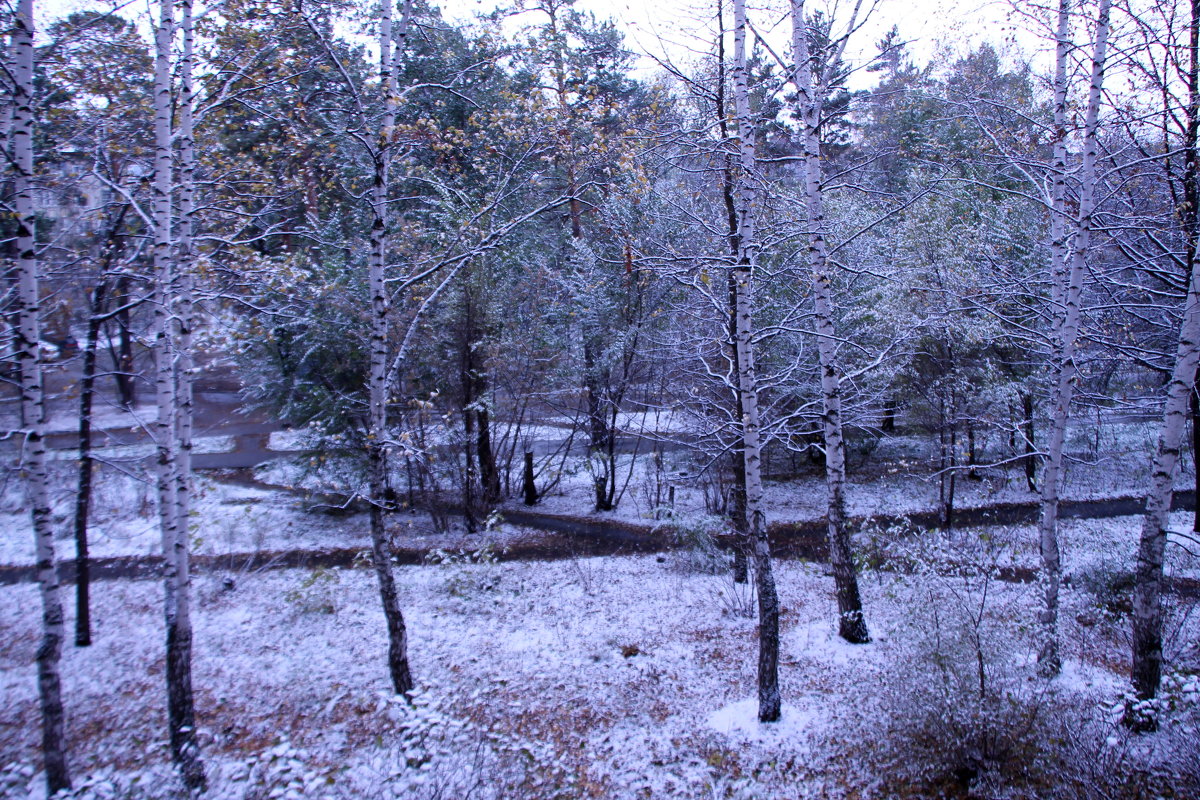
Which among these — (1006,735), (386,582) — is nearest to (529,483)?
(386,582)

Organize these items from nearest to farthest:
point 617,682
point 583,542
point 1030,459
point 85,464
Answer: point 617,682, point 85,464, point 583,542, point 1030,459

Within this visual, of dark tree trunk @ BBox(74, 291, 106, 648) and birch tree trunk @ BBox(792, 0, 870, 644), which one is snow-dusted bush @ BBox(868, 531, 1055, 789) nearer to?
birch tree trunk @ BBox(792, 0, 870, 644)

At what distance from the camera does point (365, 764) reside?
241 inches

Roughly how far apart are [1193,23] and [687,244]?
28.1 ft

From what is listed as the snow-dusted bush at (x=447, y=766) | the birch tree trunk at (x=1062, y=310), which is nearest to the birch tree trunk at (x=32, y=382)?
the snow-dusted bush at (x=447, y=766)

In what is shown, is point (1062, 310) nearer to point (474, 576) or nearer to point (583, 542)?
point (474, 576)

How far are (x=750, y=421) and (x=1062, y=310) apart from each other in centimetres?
416

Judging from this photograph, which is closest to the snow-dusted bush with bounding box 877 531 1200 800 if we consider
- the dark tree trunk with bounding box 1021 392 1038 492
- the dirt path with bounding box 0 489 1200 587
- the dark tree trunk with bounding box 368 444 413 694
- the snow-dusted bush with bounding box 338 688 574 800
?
the snow-dusted bush with bounding box 338 688 574 800

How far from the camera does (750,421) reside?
7.01 m

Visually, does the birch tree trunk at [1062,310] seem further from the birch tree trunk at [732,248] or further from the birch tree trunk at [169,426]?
the birch tree trunk at [169,426]

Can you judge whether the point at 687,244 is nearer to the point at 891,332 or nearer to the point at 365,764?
the point at 891,332

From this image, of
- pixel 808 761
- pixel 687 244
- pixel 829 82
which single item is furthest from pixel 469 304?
pixel 808 761

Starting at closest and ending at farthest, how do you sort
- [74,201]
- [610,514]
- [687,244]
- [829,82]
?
[829,82]
[74,201]
[687,244]
[610,514]

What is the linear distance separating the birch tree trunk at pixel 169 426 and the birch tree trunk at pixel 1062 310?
8.57m
